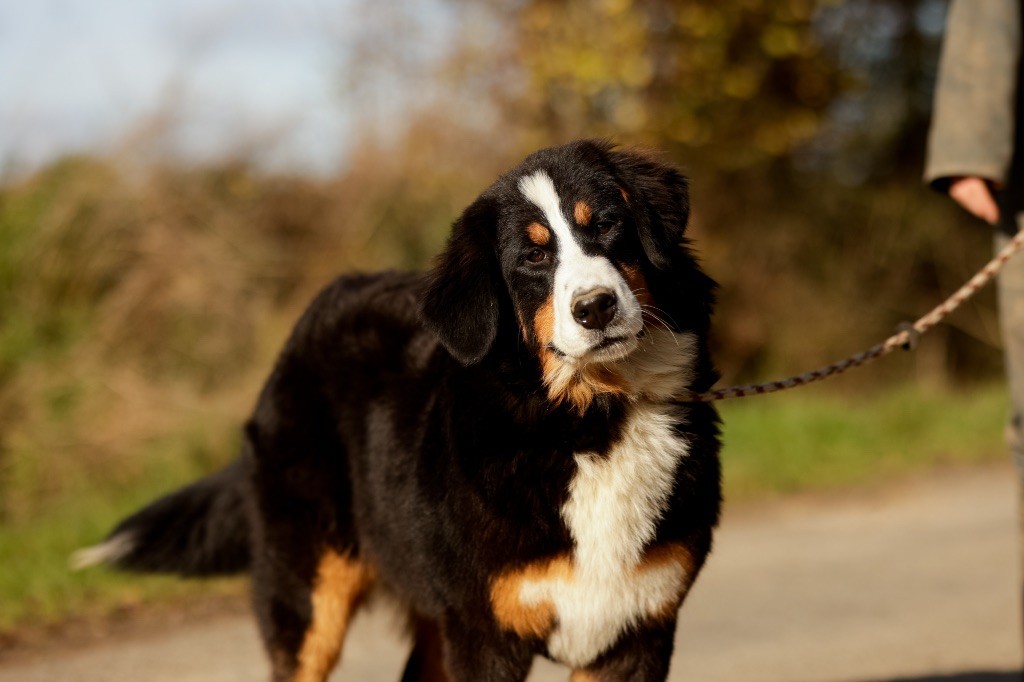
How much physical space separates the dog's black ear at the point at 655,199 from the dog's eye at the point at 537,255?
0.29m

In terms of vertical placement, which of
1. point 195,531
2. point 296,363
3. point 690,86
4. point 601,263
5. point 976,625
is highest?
point 690,86

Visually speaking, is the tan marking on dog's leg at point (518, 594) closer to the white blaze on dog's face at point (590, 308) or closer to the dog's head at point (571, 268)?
the dog's head at point (571, 268)

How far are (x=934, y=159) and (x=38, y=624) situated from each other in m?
4.50

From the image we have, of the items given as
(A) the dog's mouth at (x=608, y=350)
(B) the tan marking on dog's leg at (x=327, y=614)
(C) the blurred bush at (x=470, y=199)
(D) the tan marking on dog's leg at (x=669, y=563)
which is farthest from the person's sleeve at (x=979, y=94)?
(C) the blurred bush at (x=470, y=199)

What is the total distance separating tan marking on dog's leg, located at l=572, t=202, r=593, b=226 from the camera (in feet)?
10.6

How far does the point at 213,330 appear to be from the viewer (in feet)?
31.0

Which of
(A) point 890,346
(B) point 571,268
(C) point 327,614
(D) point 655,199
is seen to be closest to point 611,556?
(B) point 571,268

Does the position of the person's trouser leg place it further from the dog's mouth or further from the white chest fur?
the dog's mouth

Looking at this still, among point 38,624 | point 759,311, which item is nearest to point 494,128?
point 759,311

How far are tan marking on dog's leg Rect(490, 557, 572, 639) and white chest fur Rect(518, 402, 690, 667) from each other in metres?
0.01

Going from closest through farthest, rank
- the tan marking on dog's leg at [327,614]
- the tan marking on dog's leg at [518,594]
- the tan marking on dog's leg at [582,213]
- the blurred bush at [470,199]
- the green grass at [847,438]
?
the tan marking on dog's leg at [518,594]
the tan marking on dog's leg at [582,213]
the tan marking on dog's leg at [327,614]
the blurred bush at [470,199]
the green grass at [847,438]

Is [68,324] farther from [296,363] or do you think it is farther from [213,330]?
[296,363]

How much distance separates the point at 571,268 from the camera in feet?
10.2

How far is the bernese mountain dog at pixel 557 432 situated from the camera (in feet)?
10.3
